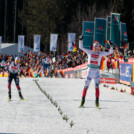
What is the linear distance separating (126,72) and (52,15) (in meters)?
53.0

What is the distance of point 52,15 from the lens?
75125mm

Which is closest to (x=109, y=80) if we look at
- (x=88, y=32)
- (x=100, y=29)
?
(x=100, y=29)

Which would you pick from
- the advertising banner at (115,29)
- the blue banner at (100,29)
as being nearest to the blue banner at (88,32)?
the blue banner at (100,29)

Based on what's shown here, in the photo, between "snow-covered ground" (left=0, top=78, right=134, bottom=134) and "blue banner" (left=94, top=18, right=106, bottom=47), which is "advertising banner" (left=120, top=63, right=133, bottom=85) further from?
"blue banner" (left=94, top=18, right=106, bottom=47)

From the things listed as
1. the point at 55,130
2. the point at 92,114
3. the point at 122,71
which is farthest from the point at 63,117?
the point at 122,71

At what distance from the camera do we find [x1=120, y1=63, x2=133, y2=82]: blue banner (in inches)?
882

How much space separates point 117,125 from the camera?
31.7 ft

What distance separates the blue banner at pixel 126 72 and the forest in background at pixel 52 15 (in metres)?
27.4

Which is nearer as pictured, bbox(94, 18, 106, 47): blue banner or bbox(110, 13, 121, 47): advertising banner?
bbox(110, 13, 121, 47): advertising banner

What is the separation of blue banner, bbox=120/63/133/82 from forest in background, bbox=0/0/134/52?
27.4m

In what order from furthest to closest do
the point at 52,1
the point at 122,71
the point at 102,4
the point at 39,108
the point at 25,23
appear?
the point at 25,23, the point at 52,1, the point at 102,4, the point at 122,71, the point at 39,108

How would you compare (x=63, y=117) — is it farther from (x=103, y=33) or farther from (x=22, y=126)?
(x=103, y=33)

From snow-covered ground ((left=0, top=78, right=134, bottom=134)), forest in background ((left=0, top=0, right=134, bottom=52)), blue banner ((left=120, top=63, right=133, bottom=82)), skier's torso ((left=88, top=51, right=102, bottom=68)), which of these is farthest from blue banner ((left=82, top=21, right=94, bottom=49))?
skier's torso ((left=88, top=51, right=102, bottom=68))

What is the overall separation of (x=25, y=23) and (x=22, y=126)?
249 ft
